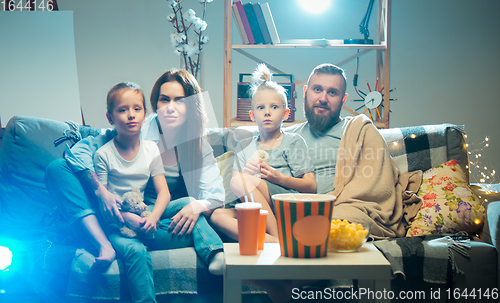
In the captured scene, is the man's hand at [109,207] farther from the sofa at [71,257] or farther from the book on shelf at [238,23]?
the book on shelf at [238,23]

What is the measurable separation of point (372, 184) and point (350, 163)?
0.40 feet

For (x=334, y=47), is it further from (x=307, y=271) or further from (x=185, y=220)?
(x=307, y=271)

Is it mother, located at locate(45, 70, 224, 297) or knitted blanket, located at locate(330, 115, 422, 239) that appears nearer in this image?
mother, located at locate(45, 70, 224, 297)

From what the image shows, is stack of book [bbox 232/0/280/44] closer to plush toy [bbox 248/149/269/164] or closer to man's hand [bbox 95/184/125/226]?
plush toy [bbox 248/149/269/164]

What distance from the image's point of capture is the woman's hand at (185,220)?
1.24m

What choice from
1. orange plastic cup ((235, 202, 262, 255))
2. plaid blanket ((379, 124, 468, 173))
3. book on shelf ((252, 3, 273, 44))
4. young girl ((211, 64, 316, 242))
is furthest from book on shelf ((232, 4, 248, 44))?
orange plastic cup ((235, 202, 262, 255))

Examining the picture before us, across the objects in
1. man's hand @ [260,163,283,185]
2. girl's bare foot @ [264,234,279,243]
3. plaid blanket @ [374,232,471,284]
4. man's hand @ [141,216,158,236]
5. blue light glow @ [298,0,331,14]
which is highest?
blue light glow @ [298,0,331,14]

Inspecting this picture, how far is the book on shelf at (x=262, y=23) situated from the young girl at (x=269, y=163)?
2.19ft

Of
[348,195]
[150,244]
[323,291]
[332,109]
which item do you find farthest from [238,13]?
[323,291]

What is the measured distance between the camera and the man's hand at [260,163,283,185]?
1.40m

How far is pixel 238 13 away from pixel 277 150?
1.06 meters

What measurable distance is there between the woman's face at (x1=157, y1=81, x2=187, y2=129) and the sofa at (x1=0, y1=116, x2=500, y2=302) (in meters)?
0.34

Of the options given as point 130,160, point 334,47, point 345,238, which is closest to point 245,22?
point 334,47

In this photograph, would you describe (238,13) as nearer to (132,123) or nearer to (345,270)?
(132,123)
